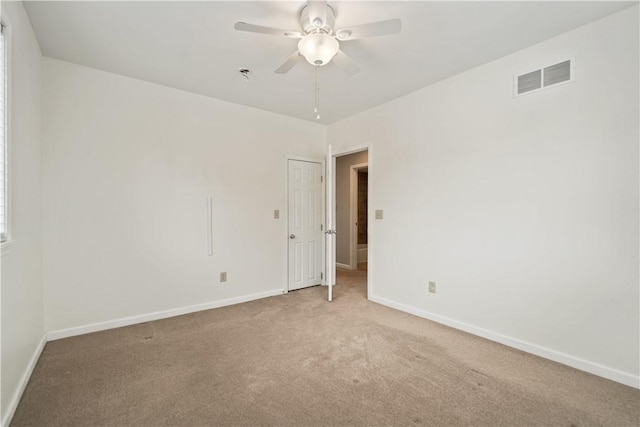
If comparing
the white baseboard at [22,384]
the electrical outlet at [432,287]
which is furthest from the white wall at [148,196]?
the electrical outlet at [432,287]

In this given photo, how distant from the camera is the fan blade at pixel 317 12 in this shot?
1.82 metres

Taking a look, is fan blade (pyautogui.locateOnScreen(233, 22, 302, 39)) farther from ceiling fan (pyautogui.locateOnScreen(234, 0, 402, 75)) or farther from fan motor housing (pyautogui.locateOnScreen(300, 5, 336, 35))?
fan motor housing (pyautogui.locateOnScreen(300, 5, 336, 35))

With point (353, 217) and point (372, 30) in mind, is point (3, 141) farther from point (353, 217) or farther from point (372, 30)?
point (353, 217)

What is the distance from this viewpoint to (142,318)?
3076 millimetres

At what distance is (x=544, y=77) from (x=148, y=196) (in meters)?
3.90

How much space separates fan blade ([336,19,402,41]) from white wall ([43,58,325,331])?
222 cm

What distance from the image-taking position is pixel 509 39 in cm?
232

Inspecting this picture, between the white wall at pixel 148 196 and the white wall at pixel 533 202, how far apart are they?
74.5 inches

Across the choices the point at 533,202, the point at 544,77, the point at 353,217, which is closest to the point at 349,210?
the point at 353,217

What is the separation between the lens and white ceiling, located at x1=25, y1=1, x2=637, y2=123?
1.97m

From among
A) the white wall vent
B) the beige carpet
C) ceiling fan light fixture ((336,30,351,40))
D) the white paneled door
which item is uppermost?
ceiling fan light fixture ((336,30,351,40))

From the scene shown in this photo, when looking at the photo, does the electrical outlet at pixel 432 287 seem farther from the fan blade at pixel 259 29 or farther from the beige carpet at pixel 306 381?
the fan blade at pixel 259 29

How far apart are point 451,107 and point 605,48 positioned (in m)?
1.15

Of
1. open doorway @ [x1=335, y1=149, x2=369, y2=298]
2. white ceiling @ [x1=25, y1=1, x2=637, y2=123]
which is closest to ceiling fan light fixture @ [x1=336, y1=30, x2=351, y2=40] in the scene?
white ceiling @ [x1=25, y1=1, x2=637, y2=123]
